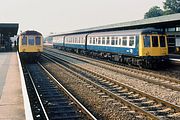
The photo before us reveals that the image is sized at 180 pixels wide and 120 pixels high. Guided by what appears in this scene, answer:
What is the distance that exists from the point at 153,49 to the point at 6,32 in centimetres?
4182

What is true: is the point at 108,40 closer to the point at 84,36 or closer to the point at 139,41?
the point at 139,41

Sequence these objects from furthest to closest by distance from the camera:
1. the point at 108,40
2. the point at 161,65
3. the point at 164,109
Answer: the point at 108,40 → the point at 161,65 → the point at 164,109

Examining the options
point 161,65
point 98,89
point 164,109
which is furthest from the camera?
point 161,65

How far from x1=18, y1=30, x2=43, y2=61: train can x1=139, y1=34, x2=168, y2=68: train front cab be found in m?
11.8

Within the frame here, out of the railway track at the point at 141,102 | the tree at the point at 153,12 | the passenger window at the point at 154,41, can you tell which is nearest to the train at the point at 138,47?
the passenger window at the point at 154,41

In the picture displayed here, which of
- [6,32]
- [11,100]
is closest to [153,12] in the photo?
[6,32]

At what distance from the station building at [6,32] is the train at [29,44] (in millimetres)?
14796

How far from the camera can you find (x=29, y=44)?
98.6 feet

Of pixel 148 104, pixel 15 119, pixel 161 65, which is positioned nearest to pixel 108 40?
pixel 161 65

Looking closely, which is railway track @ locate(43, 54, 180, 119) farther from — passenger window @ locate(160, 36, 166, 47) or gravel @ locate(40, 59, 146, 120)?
passenger window @ locate(160, 36, 166, 47)

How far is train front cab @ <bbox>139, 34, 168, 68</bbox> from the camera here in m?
22.1

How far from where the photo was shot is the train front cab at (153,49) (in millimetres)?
22141

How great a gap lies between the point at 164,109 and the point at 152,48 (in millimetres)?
12106

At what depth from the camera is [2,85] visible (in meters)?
15.3
